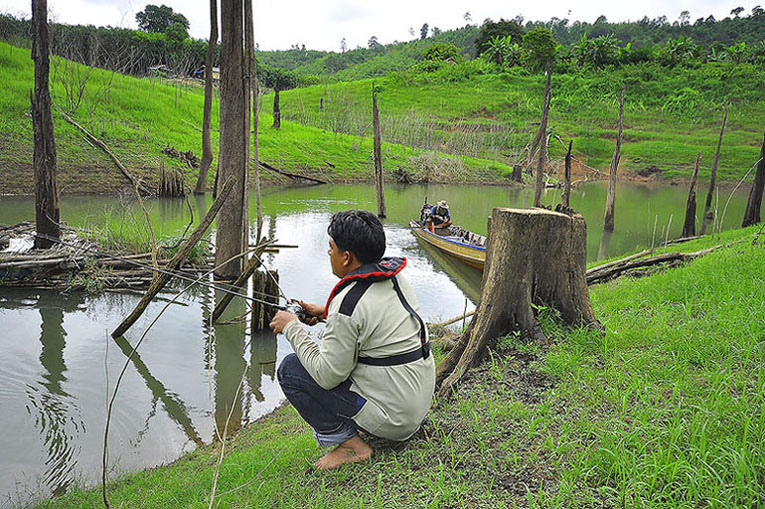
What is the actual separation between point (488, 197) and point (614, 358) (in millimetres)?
28751

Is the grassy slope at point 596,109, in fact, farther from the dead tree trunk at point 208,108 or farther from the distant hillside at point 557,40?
the dead tree trunk at point 208,108

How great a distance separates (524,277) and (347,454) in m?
1.90

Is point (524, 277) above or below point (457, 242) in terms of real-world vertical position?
above

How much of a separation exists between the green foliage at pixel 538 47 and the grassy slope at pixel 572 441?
210ft

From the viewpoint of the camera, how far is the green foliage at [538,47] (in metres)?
62.3

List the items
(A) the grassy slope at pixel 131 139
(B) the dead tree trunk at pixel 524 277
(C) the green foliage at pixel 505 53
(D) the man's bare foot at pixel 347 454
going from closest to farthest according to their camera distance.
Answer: (D) the man's bare foot at pixel 347 454, (B) the dead tree trunk at pixel 524 277, (A) the grassy slope at pixel 131 139, (C) the green foliage at pixel 505 53

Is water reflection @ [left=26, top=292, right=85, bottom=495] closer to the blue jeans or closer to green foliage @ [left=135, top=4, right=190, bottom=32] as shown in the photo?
the blue jeans

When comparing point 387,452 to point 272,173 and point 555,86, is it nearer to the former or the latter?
point 272,173

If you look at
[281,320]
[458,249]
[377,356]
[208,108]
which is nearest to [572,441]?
[377,356]

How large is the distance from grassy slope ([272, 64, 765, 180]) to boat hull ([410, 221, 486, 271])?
30.5 m

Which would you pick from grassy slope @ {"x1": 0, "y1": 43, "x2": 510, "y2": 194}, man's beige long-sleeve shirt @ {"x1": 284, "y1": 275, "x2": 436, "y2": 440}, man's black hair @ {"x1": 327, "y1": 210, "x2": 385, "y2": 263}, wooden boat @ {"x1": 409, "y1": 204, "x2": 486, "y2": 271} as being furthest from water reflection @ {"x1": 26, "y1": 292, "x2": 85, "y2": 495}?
grassy slope @ {"x1": 0, "y1": 43, "x2": 510, "y2": 194}

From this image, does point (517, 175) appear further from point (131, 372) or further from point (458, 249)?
point (131, 372)

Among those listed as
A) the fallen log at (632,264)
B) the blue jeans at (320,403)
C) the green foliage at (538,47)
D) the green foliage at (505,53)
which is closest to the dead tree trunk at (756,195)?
the fallen log at (632,264)

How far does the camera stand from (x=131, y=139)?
2353cm
